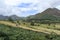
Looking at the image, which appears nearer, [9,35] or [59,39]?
[9,35]

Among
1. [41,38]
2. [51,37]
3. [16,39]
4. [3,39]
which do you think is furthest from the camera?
[51,37]

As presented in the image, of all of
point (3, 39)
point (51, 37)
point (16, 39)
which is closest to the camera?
point (3, 39)

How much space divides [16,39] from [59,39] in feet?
28.3

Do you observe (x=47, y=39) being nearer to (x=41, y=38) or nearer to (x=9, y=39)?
(x=41, y=38)

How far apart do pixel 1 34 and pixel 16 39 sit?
2.75 m

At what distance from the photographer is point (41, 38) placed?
3822cm

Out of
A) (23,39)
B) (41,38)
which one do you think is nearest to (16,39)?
(23,39)

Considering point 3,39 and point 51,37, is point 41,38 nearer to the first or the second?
point 51,37

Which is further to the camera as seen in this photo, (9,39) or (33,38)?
(33,38)

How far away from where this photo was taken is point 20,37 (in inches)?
1459

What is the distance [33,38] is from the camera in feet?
124

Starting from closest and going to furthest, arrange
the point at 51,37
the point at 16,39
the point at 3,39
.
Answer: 1. the point at 3,39
2. the point at 16,39
3. the point at 51,37

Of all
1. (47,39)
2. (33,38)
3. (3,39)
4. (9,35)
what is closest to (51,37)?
(47,39)

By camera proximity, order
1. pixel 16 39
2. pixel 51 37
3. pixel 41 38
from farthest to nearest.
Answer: pixel 51 37 < pixel 41 38 < pixel 16 39
